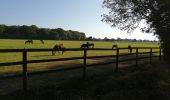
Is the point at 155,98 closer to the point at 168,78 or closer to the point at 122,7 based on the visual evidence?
the point at 168,78

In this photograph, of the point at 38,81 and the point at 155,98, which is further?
the point at 38,81

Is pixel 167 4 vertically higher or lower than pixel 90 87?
higher

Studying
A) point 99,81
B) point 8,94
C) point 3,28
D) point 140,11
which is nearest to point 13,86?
point 8,94

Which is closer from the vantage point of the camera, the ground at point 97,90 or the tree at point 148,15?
the ground at point 97,90

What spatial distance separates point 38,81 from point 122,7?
1638 centimetres

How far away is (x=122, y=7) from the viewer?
2680cm

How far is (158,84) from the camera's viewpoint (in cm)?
1306

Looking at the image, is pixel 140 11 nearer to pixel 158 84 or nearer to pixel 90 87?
pixel 158 84

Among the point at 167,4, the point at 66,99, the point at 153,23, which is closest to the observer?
the point at 66,99

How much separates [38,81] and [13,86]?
5.05 feet

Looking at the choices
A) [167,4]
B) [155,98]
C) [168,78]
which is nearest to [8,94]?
[155,98]

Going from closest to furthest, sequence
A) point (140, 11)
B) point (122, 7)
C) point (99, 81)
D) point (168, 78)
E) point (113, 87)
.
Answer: point (113, 87)
point (99, 81)
point (168, 78)
point (140, 11)
point (122, 7)

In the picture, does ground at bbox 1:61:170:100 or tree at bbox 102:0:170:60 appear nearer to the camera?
ground at bbox 1:61:170:100

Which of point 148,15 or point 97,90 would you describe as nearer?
point 97,90
